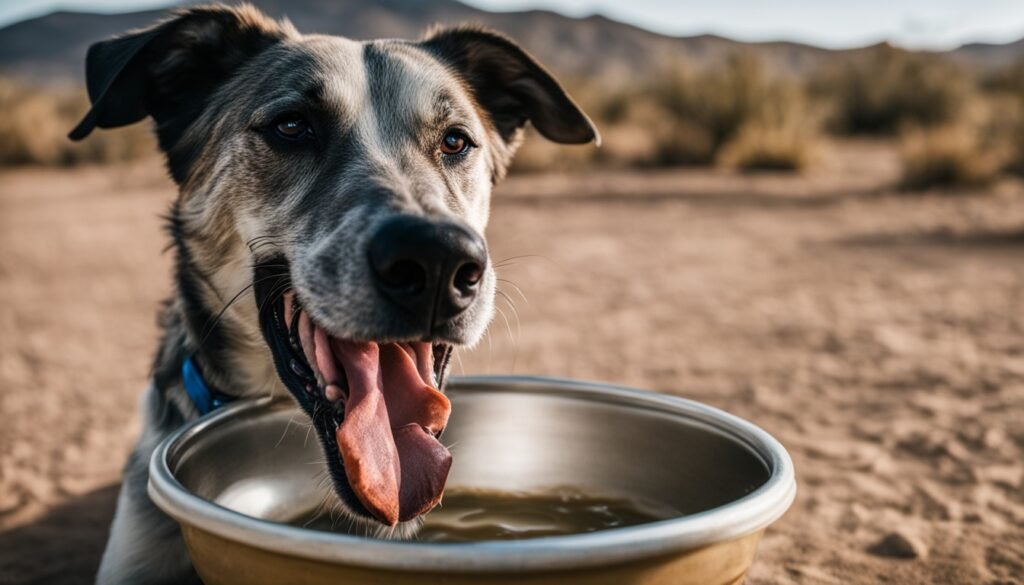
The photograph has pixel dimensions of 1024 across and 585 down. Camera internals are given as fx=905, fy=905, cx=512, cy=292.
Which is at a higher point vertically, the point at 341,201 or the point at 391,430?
the point at 341,201

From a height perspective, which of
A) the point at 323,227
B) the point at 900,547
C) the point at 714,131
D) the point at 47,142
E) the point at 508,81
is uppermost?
the point at 508,81

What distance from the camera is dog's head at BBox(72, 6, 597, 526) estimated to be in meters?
2.40

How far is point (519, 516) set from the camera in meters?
3.14

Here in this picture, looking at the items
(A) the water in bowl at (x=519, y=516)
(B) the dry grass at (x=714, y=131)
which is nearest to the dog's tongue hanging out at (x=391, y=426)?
(A) the water in bowl at (x=519, y=516)

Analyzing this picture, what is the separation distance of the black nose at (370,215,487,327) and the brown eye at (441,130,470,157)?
957mm

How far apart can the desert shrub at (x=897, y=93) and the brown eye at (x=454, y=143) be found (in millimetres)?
19712

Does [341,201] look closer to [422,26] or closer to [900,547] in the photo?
[900,547]

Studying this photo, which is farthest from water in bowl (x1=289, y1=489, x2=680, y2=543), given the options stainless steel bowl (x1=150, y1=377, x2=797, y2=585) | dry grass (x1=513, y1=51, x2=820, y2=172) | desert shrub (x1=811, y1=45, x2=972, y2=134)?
desert shrub (x1=811, y1=45, x2=972, y2=134)

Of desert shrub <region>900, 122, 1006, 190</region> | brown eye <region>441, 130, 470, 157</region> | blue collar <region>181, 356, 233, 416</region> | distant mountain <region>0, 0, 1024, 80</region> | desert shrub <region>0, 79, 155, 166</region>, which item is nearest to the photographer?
blue collar <region>181, 356, 233, 416</region>

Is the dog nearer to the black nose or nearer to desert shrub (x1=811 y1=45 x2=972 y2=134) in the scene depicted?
the black nose

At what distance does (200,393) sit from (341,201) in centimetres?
95

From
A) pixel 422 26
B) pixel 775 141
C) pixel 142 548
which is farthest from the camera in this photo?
pixel 422 26

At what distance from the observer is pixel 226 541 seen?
1.91 meters

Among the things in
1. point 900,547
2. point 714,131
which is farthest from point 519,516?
point 714,131
